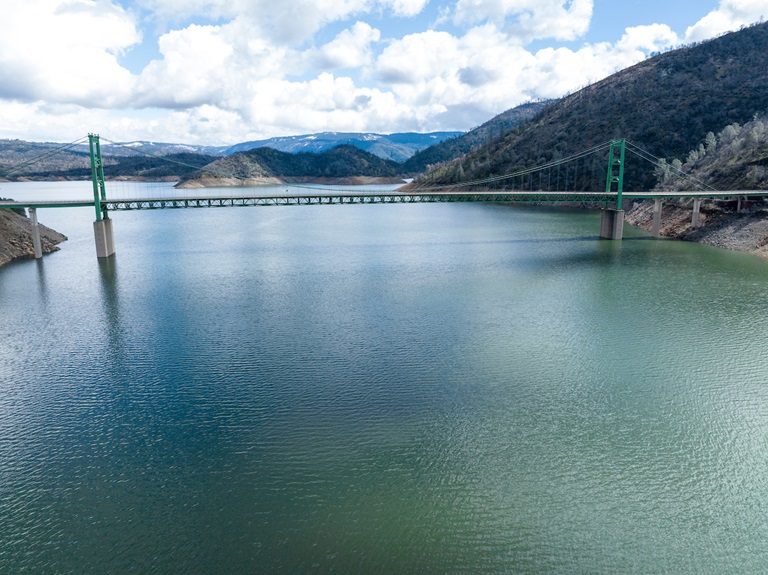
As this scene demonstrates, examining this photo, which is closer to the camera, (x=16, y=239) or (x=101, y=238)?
(x=101, y=238)

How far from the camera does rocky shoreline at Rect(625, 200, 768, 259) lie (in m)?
55.2

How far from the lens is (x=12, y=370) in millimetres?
23891

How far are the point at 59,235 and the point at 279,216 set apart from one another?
45.4 m

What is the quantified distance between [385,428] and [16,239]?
55.7 m

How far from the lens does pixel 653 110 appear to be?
397ft

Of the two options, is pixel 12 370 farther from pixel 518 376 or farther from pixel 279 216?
pixel 279 216

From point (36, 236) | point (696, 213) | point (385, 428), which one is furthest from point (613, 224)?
point (36, 236)

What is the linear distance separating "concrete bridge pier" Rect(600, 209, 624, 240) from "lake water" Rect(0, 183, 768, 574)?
1028 inches

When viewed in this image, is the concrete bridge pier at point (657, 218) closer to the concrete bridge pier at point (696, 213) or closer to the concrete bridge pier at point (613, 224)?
the concrete bridge pier at point (696, 213)

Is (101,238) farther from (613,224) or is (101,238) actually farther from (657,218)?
(657,218)

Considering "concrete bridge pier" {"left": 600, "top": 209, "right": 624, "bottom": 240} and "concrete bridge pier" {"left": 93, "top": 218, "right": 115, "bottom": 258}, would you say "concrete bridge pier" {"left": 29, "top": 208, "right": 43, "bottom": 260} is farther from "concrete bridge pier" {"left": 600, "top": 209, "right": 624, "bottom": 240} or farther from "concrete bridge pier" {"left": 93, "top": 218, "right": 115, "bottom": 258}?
"concrete bridge pier" {"left": 600, "top": 209, "right": 624, "bottom": 240}

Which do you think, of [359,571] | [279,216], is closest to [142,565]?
[359,571]

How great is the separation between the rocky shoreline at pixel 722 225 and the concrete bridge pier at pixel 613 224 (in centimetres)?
674

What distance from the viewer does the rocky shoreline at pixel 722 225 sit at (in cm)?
5525
